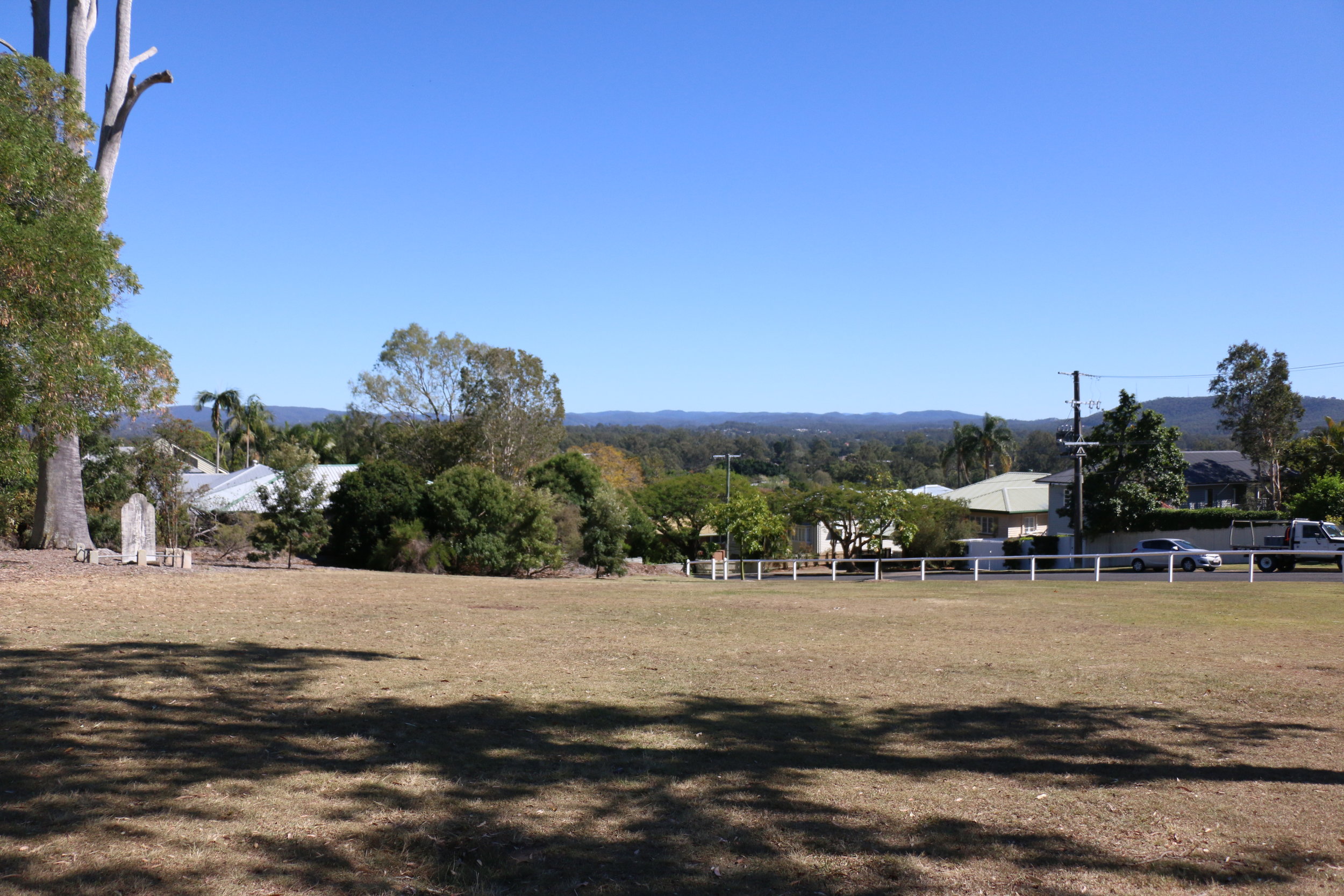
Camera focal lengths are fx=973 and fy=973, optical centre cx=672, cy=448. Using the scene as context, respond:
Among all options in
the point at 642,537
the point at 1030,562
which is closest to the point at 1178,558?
the point at 1030,562

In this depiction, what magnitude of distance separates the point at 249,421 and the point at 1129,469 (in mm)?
80244

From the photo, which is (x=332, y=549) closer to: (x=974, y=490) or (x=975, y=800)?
(x=975, y=800)

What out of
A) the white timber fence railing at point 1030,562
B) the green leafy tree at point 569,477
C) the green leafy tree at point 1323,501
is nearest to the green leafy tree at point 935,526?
the white timber fence railing at point 1030,562

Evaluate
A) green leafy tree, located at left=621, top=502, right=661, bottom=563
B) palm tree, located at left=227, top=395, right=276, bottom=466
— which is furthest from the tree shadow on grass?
palm tree, located at left=227, top=395, right=276, bottom=466

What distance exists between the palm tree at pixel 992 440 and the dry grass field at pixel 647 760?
94.0m

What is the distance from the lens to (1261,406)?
198ft

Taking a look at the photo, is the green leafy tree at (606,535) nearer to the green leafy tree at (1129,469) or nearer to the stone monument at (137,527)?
the stone monument at (137,527)

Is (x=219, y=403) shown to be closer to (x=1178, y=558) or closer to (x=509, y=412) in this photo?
(x=509, y=412)

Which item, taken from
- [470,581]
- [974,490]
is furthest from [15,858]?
[974,490]

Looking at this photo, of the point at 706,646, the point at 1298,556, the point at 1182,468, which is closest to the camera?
the point at 706,646

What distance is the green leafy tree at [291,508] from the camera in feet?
86.9

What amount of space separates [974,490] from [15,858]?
276ft

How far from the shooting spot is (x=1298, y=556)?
38.7 meters

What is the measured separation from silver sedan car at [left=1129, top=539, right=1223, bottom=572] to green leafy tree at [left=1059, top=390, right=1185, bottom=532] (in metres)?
7.21
